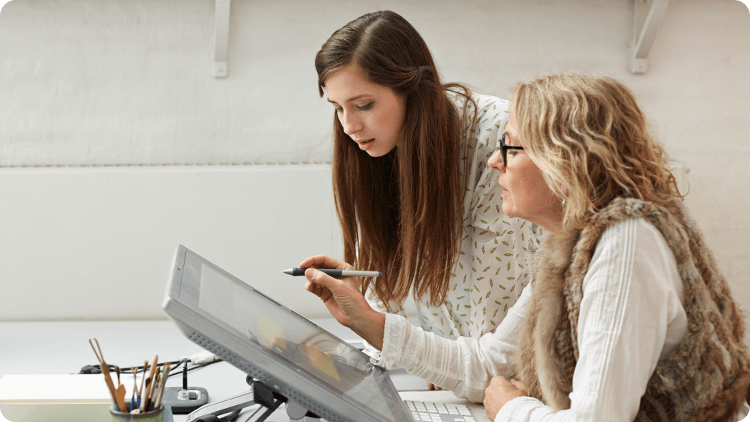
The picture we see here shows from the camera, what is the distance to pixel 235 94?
2.33m

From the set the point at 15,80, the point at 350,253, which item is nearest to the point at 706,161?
the point at 350,253

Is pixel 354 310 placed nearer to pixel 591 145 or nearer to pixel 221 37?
pixel 591 145

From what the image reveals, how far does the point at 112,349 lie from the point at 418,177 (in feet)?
3.60

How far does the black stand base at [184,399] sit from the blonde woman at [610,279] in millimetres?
577

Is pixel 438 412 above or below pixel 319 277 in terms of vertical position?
below

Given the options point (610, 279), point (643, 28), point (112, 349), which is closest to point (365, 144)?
point (610, 279)

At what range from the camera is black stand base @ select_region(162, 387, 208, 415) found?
43.7 inches

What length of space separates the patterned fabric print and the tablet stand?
58cm

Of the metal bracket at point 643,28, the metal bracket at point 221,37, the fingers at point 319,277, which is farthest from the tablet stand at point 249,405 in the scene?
the metal bracket at point 643,28

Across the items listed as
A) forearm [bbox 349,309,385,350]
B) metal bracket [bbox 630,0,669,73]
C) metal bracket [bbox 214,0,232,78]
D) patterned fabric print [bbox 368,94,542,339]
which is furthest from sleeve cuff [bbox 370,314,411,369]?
metal bracket [bbox 630,0,669,73]

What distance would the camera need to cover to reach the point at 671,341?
2.59ft

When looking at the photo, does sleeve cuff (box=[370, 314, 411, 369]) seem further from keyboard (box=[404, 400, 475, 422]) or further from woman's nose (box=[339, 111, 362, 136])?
woman's nose (box=[339, 111, 362, 136])

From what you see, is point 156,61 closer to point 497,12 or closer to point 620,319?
point 497,12

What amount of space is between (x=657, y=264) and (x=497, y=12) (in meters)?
1.84
